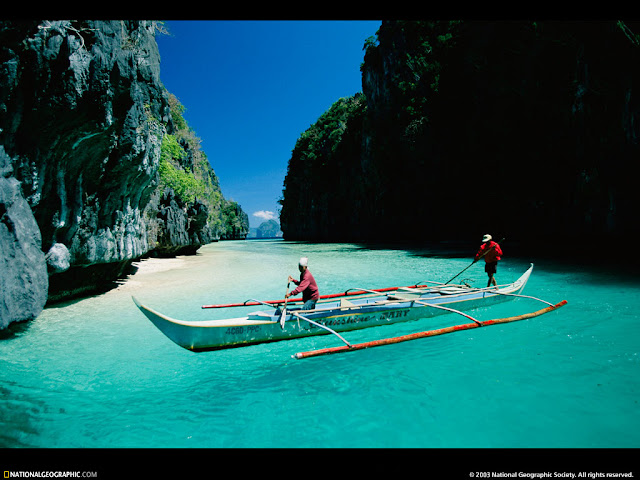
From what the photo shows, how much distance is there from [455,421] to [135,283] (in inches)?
540

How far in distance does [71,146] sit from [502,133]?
29982mm

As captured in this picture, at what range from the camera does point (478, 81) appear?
2802 centimetres

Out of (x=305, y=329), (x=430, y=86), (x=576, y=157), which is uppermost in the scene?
(x=430, y=86)

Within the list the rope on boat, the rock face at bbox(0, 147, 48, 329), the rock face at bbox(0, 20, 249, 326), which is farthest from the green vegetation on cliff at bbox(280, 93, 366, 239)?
the rock face at bbox(0, 147, 48, 329)

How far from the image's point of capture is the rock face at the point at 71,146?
5805 mm

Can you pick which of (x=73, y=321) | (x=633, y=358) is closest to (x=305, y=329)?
(x=633, y=358)

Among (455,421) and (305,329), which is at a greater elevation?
(305,329)

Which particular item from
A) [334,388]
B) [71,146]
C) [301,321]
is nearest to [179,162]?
[71,146]

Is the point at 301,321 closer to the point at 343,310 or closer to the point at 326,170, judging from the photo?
the point at 343,310

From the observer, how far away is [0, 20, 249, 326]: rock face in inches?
229

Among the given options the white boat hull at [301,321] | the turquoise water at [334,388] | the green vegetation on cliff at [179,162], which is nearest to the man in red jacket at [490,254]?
the white boat hull at [301,321]

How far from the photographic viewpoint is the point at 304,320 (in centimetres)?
598

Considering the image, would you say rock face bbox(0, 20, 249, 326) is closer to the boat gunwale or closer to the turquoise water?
the turquoise water

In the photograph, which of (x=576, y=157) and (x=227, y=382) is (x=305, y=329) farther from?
(x=576, y=157)
